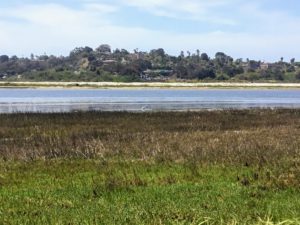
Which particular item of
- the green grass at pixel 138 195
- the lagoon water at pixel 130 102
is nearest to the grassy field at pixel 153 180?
the green grass at pixel 138 195

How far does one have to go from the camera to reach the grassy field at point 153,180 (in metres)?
10.7

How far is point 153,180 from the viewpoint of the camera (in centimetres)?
1445

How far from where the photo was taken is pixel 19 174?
52.1ft

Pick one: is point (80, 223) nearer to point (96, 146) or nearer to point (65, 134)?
point (96, 146)

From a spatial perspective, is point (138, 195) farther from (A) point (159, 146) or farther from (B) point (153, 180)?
(A) point (159, 146)

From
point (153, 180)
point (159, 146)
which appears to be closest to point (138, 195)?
point (153, 180)

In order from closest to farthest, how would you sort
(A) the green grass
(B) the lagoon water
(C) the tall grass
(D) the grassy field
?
(A) the green grass < (D) the grassy field < (C) the tall grass < (B) the lagoon water

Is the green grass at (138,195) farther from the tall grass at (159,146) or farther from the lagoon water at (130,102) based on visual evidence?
the lagoon water at (130,102)

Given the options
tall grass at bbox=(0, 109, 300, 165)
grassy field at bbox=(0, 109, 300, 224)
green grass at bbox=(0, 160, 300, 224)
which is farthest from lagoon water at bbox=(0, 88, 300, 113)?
green grass at bbox=(0, 160, 300, 224)

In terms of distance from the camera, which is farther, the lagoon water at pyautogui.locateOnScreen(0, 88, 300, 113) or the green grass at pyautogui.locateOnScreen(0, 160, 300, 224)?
the lagoon water at pyautogui.locateOnScreen(0, 88, 300, 113)

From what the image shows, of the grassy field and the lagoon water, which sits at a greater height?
the grassy field

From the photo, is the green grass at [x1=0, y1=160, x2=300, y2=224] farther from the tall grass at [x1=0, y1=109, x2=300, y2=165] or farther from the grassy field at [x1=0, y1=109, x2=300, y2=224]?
the tall grass at [x1=0, y1=109, x2=300, y2=165]

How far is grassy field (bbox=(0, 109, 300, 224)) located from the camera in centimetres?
1070

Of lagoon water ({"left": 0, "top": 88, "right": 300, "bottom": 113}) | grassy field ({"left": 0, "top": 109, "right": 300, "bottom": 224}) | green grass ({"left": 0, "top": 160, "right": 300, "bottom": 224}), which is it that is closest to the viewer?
green grass ({"left": 0, "top": 160, "right": 300, "bottom": 224})
